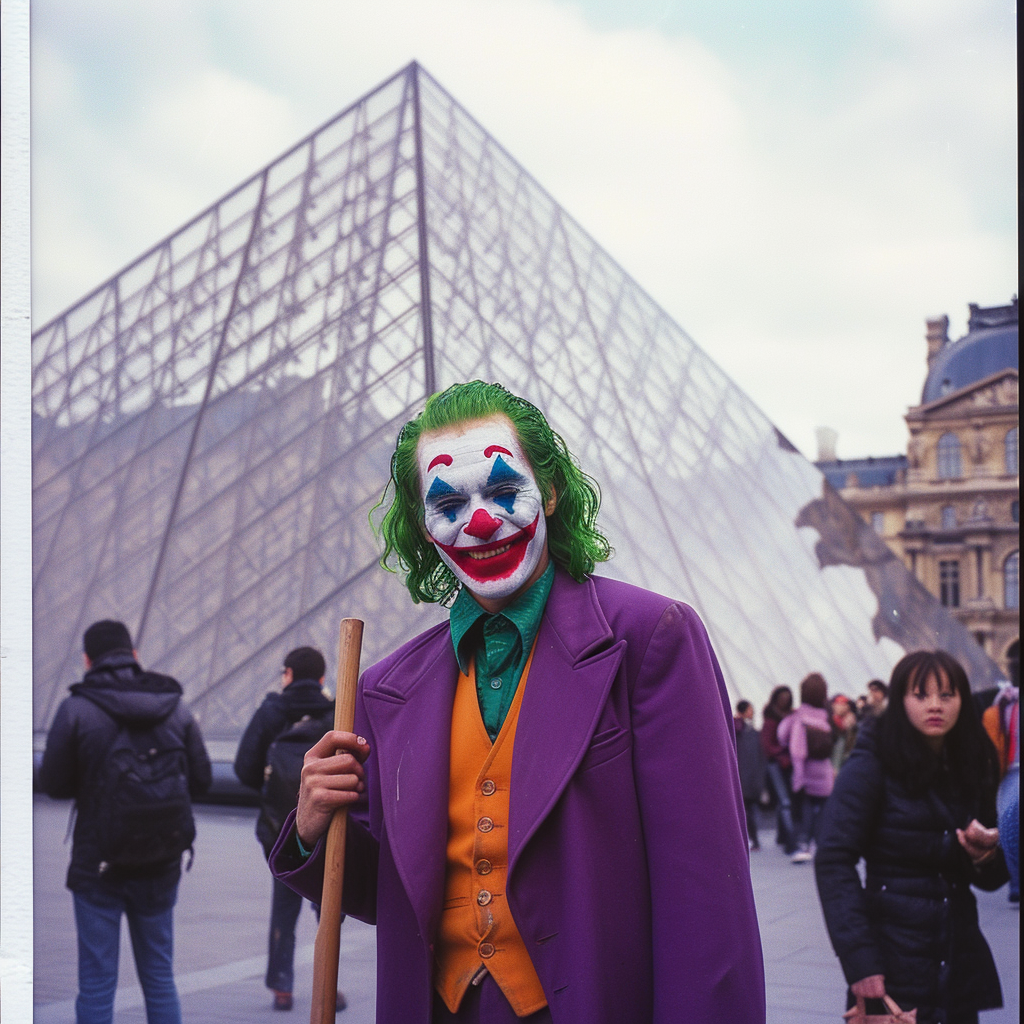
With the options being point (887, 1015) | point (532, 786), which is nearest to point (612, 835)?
point (532, 786)

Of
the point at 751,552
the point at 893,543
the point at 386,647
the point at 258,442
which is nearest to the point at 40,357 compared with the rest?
the point at 258,442

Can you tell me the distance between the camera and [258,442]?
12.7 meters

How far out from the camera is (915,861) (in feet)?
8.68

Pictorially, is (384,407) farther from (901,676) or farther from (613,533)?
(901,676)

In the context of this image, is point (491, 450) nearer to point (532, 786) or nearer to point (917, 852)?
point (532, 786)

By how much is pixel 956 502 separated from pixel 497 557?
3807 cm

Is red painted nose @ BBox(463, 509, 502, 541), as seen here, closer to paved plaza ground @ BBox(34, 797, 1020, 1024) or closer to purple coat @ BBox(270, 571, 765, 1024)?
purple coat @ BBox(270, 571, 765, 1024)

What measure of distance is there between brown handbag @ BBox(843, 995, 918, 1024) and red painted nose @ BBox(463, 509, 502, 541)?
1371 mm

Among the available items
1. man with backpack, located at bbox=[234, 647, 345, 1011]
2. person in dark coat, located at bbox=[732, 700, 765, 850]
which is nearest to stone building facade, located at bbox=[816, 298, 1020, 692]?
person in dark coat, located at bbox=[732, 700, 765, 850]

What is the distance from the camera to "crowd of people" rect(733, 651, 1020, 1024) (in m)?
2.59

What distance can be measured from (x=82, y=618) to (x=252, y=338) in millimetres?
3018

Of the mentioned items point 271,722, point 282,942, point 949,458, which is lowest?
point 282,942

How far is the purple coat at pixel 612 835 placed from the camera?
1.46m

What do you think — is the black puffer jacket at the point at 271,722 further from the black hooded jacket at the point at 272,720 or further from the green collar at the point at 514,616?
the green collar at the point at 514,616
